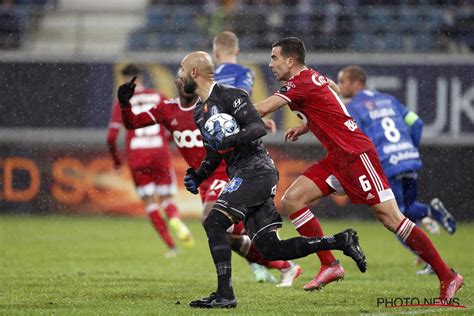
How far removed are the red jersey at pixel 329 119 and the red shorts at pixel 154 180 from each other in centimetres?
619

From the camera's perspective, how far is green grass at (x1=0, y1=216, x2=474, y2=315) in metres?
8.46

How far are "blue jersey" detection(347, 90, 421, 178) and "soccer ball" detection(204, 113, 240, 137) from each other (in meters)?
4.09

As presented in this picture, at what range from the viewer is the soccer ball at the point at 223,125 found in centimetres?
820

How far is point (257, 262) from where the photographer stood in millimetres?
10523

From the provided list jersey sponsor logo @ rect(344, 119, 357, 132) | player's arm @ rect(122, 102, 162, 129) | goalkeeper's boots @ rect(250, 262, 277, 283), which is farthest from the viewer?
goalkeeper's boots @ rect(250, 262, 277, 283)

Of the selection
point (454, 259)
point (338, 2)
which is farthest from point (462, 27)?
point (454, 259)

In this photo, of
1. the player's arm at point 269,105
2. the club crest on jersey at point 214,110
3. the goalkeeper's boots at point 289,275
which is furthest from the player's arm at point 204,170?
the goalkeeper's boots at point 289,275

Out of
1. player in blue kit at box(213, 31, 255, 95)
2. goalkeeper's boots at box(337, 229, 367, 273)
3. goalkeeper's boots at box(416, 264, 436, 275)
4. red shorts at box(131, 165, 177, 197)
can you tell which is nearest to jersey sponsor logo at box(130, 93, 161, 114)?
red shorts at box(131, 165, 177, 197)

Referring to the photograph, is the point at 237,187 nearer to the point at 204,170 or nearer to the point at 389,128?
the point at 204,170

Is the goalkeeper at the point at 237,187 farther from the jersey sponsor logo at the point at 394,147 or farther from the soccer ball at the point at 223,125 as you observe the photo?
the jersey sponsor logo at the point at 394,147

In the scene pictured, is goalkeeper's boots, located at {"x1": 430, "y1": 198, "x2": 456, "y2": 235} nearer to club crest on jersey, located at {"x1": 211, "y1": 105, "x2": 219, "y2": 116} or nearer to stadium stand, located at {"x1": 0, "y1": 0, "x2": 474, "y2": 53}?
club crest on jersey, located at {"x1": 211, "y1": 105, "x2": 219, "y2": 116}

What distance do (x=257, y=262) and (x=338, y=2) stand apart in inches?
450

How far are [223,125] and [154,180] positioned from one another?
730cm

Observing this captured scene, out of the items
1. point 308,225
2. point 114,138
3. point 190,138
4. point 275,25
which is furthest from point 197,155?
point 275,25
